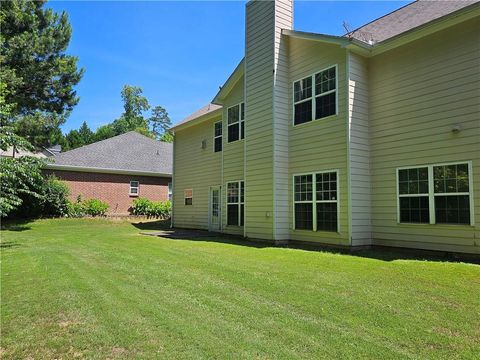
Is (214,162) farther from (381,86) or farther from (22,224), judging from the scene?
(22,224)

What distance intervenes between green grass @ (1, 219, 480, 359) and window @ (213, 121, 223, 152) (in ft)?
30.2

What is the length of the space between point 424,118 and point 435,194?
74.9 inches

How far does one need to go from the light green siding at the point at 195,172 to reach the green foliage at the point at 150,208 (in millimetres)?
4881

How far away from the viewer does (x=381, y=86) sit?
1022 centimetres

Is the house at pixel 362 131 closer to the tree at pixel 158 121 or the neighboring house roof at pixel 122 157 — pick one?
the neighboring house roof at pixel 122 157

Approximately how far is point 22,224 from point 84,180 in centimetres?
542

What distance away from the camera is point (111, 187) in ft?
79.4

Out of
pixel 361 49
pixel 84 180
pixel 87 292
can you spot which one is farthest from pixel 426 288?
pixel 84 180

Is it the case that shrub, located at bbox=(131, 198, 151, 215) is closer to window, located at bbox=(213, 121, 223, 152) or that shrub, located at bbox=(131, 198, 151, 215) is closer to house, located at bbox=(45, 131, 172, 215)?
house, located at bbox=(45, 131, 172, 215)

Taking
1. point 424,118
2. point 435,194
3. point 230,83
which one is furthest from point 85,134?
point 435,194

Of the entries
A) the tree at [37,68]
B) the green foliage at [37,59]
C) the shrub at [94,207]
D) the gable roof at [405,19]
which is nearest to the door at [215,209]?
the gable roof at [405,19]

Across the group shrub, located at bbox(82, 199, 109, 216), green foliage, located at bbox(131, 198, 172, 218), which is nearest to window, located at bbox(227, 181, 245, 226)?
green foliage, located at bbox(131, 198, 172, 218)

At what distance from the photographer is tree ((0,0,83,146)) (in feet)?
62.0

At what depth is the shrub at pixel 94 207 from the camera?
73.4 feet
